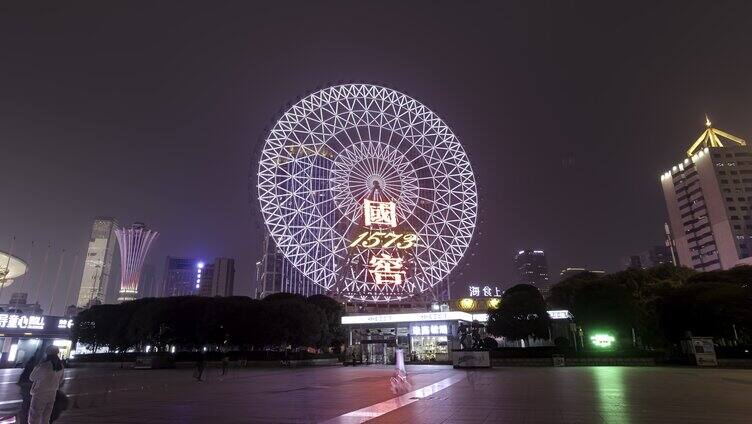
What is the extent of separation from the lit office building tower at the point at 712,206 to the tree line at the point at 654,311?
8958 centimetres

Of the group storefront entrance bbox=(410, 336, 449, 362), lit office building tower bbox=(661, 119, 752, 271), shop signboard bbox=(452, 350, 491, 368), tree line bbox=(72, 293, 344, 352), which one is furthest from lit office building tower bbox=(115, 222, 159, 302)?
lit office building tower bbox=(661, 119, 752, 271)

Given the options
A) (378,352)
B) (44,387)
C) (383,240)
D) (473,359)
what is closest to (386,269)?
(383,240)

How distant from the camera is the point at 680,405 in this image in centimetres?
1347

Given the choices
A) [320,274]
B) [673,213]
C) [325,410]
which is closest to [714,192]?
[673,213]

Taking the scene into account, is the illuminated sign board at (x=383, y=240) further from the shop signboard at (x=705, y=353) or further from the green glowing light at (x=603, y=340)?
the shop signboard at (x=705, y=353)

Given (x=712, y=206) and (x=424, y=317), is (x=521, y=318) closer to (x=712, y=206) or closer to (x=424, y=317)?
(x=424, y=317)

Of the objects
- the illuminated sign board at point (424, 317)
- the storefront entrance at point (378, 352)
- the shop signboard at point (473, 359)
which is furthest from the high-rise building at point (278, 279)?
the shop signboard at point (473, 359)

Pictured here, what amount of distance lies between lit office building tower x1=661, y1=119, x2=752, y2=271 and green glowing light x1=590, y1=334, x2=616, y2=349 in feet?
323

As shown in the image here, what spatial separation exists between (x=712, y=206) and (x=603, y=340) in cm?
11567

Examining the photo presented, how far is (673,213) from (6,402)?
579ft

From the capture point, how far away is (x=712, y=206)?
135500mm

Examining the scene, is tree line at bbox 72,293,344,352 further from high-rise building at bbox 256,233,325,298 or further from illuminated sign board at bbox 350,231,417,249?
high-rise building at bbox 256,233,325,298

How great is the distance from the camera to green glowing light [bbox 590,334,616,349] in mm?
49700

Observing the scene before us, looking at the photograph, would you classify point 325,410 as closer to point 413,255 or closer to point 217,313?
point 217,313
